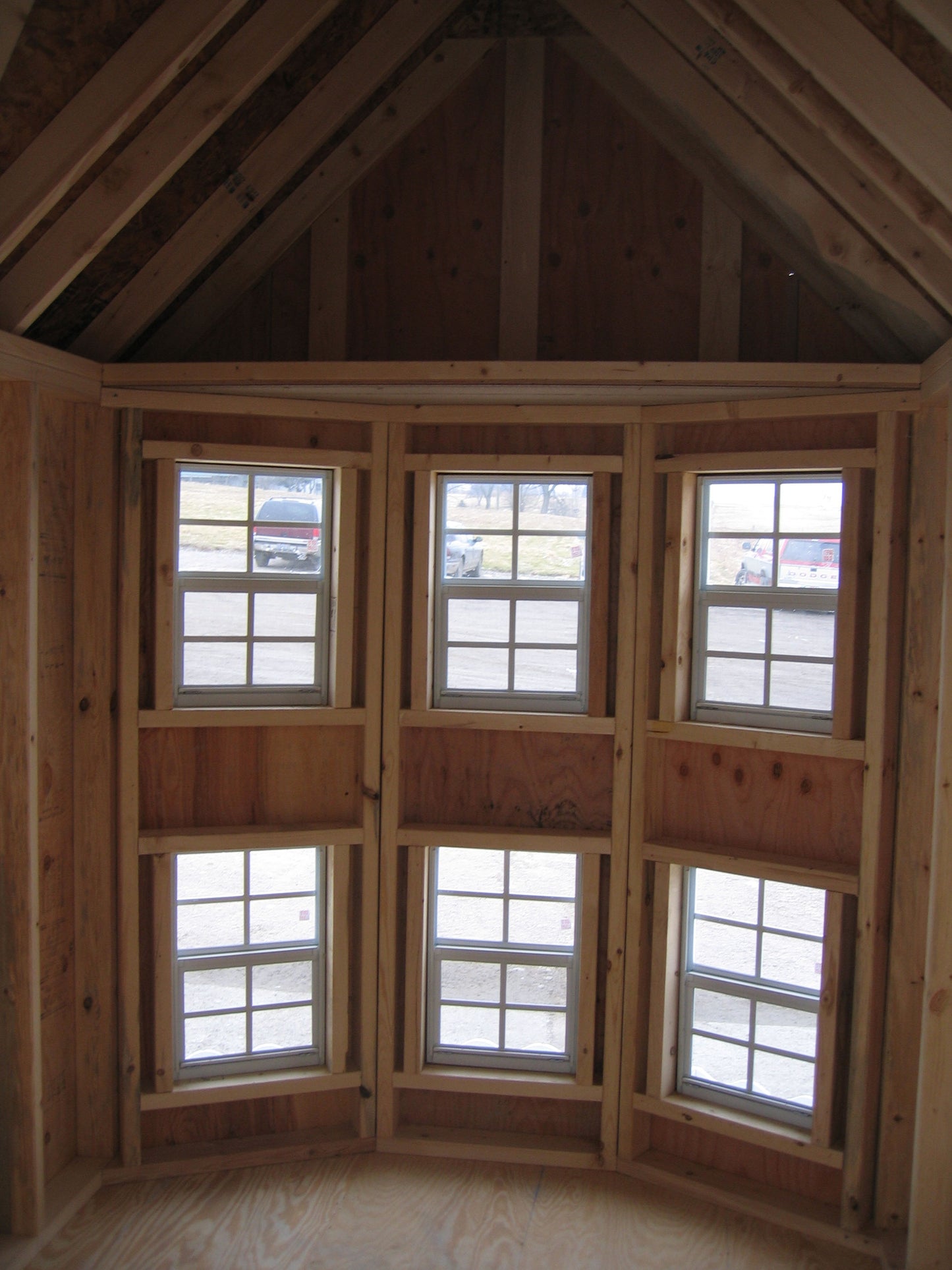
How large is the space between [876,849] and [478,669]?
1.54 m

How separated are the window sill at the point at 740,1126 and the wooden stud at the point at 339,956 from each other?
→ 1130mm

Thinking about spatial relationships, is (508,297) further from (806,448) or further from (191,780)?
(191,780)

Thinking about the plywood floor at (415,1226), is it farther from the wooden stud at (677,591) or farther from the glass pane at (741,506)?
the glass pane at (741,506)

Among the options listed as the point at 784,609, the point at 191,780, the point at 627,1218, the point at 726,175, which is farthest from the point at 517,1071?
the point at 726,175

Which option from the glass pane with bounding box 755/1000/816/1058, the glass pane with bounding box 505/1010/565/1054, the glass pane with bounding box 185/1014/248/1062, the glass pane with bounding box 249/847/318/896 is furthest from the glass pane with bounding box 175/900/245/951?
the glass pane with bounding box 755/1000/816/1058

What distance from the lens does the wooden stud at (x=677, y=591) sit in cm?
354

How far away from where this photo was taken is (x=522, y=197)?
3664 mm

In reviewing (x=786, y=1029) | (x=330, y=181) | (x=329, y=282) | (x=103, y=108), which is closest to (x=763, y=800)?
(x=786, y=1029)

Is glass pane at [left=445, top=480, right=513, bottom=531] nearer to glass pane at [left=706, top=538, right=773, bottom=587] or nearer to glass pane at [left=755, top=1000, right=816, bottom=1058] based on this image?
glass pane at [left=706, top=538, right=773, bottom=587]

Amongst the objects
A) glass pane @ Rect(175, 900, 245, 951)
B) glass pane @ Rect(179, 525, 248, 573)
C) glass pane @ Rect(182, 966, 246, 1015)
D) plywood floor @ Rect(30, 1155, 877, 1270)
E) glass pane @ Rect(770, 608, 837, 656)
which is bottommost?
plywood floor @ Rect(30, 1155, 877, 1270)

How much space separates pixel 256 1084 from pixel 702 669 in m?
2.30

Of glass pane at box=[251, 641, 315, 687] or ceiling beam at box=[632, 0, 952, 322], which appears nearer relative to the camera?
ceiling beam at box=[632, 0, 952, 322]

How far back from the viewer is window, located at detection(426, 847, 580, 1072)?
12.5 ft

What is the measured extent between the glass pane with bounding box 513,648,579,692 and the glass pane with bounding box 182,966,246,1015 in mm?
1559
